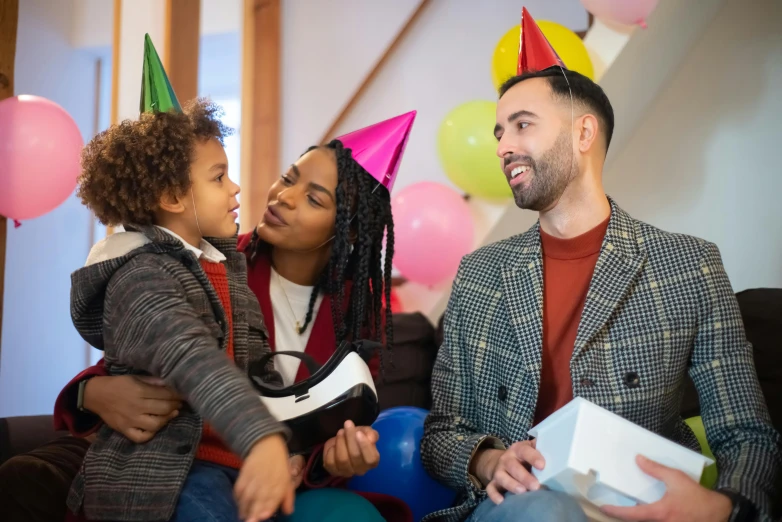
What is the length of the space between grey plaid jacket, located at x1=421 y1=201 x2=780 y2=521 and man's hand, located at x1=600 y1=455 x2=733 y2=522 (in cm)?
21

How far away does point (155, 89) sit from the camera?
1699 mm

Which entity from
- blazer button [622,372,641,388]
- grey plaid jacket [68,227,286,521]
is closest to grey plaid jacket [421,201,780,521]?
blazer button [622,372,641,388]

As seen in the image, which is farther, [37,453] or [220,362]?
[37,453]

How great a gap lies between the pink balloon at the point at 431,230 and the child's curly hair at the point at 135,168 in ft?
4.19

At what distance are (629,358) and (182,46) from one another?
2.00 meters

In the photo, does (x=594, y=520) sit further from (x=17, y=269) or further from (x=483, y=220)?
(x=17, y=269)

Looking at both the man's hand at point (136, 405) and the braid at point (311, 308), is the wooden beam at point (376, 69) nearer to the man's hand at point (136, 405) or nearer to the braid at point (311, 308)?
the braid at point (311, 308)

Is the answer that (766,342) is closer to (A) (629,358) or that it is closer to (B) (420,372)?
(A) (629,358)

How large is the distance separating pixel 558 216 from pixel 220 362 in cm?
88

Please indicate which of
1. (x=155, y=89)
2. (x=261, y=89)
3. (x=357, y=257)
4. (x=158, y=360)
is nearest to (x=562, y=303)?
(x=357, y=257)

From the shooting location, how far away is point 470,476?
1457 mm

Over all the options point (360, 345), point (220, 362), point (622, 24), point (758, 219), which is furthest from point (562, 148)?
point (758, 219)

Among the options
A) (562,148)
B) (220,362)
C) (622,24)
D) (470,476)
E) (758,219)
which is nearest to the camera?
(220,362)

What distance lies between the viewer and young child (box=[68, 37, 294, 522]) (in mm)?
1055
